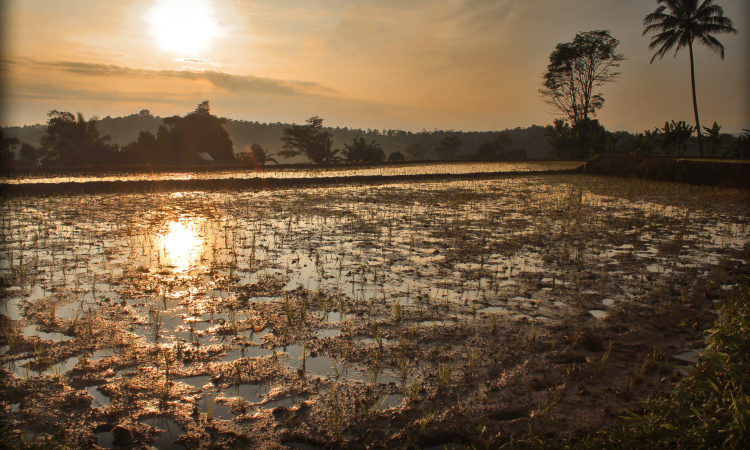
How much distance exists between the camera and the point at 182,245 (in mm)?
6527

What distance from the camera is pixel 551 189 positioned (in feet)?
48.1

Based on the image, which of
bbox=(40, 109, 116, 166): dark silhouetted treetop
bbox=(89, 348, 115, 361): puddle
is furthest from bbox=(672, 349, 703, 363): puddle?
bbox=(40, 109, 116, 166): dark silhouetted treetop

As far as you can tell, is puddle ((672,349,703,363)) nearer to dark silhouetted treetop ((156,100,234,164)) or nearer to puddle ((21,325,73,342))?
puddle ((21,325,73,342))

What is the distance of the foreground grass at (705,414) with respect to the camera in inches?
65.4

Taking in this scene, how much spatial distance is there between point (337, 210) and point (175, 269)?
5100 mm

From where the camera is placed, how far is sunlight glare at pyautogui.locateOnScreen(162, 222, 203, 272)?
18.5ft

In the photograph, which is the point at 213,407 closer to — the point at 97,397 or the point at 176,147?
the point at 97,397

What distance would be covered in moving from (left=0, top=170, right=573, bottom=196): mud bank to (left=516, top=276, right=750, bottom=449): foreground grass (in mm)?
13913

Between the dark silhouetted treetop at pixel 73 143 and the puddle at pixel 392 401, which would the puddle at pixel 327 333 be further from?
the dark silhouetted treetop at pixel 73 143

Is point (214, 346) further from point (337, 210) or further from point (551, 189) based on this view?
point (551, 189)

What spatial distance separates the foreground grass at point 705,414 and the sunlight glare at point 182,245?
4.73m

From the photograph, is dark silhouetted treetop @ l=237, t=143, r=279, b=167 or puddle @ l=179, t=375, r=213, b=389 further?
dark silhouetted treetop @ l=237, t=143, r=279, b=167

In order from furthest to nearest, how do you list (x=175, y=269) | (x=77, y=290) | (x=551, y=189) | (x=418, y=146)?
(x=418, y=146) → (x=551, y=189) → (x=175, y=269) → (x=77, y=290)

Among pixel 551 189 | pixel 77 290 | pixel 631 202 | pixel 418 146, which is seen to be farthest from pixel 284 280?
pixel 418 146
